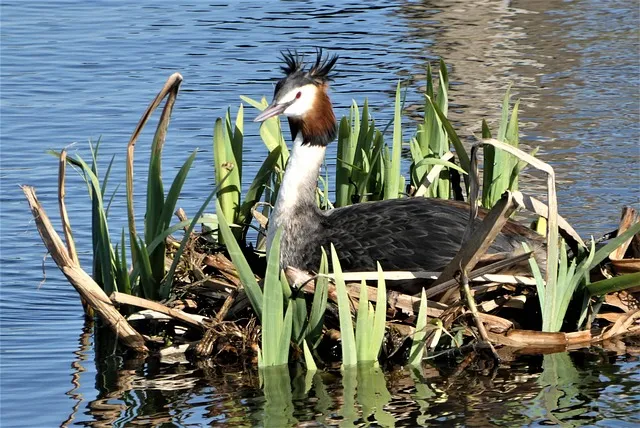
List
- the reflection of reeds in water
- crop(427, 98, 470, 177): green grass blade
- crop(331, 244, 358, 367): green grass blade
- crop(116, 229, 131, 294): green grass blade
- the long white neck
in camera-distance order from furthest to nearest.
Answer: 1. crop(427, 98, 470, 177): green grass blade
2. the long white neck
3. crop(116, 229, 131, 294): green grass blade
4. crop(331, 244, 358, 367): green grass blade
5. the reflection of reeds in water

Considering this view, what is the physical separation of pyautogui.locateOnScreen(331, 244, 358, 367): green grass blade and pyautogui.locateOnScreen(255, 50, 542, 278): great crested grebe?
80cm

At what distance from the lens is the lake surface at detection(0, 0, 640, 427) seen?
571 centimetres

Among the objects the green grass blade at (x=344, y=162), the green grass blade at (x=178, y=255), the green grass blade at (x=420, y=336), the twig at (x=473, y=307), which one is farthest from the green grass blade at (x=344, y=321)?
the green grass blade at (x=344, y=162)

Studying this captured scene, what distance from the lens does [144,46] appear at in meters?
15.0

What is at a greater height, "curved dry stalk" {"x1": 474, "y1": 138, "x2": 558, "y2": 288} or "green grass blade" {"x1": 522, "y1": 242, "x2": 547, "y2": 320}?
"curved dry stalk" {"x1": 474, "y1": 138, "x2": 558, "y2": 288}

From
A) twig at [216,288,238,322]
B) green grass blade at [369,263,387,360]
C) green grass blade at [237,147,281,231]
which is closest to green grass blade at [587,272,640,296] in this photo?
green grass blade at [369,263,387,360]

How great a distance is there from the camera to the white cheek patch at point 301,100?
6.77 metres

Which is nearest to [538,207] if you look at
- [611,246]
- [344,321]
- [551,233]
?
[551,233]

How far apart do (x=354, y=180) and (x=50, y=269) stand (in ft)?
7.02

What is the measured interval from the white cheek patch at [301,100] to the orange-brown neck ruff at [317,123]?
0.02 metres

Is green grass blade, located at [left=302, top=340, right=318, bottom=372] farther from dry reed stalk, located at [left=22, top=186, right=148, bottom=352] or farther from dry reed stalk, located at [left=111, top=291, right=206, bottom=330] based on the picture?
dry reed stalk, located at [left=22, top=186, right=148, bottom=352]

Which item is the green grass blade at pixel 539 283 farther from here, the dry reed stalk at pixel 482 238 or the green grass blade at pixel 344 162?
the green grass blade at pixel 344 162

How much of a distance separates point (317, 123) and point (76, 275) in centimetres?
156

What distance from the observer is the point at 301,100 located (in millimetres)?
6793
